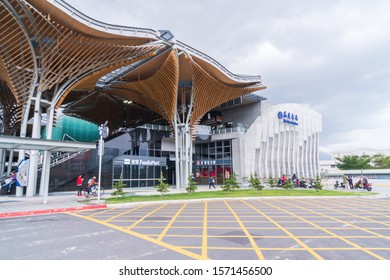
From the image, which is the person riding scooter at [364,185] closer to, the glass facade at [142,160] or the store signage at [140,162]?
the glass facade at [142,160]

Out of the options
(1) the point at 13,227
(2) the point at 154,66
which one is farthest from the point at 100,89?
(1) the point at 13,227

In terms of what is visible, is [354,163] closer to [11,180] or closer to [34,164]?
[34,164]

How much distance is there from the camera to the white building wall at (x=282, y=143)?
38406mm

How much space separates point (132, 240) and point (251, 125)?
112 ft

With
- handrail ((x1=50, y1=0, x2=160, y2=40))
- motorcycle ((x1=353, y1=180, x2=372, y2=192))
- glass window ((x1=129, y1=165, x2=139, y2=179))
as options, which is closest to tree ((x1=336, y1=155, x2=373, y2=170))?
motorcycle ((x1=353, y1=180, x2=372, y2=192))

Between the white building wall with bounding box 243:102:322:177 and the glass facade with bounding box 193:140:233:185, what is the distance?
299 cm

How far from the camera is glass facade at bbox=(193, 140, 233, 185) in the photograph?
38.2 meters

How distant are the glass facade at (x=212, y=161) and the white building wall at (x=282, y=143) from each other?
2.99 metres

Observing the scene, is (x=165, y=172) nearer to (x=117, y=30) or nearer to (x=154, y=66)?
(x=154, y=66)

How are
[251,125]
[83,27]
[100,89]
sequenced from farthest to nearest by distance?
[251,125] < [100,89] < [83,27]

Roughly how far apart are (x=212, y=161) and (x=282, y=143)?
1307 cm

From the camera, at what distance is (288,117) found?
43.1 metres

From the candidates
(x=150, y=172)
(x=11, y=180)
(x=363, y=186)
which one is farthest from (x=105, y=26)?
(x=363, y=186)

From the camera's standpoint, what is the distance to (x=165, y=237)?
6812mm
